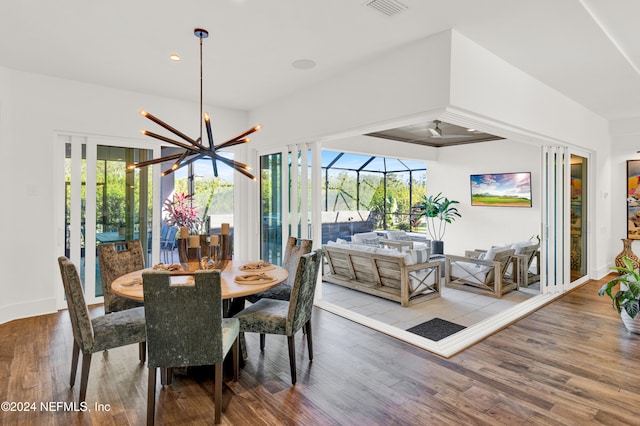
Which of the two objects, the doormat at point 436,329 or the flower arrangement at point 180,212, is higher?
the flower arrangement at point 180,212

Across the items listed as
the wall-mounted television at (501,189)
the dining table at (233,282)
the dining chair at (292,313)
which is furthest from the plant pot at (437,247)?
the dining chair at (292,313)

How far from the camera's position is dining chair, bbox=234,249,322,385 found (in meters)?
2.71

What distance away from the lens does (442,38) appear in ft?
10.5

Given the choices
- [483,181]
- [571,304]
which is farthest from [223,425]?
[483,181]

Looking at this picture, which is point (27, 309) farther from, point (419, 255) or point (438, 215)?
point (438, 215)

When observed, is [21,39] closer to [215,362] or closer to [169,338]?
[169,338]

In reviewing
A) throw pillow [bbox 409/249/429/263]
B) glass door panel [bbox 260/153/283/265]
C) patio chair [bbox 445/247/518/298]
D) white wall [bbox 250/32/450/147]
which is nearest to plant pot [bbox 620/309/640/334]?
patio chair [bbox 445/247/518/298]

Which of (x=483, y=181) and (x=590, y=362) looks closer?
(x=590, y=362)

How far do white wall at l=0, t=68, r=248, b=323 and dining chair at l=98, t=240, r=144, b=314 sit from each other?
1.57 meters

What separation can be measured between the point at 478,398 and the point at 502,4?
117 inches

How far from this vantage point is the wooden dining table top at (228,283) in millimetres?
2555

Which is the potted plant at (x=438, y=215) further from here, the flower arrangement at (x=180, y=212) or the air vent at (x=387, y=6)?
the air vent at (x=387, y=6)

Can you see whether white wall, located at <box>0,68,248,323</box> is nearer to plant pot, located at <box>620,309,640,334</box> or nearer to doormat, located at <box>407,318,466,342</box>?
doormat, located at <box>407,318,466,342</box>

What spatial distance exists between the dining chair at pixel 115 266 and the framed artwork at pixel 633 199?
26.8 ft
